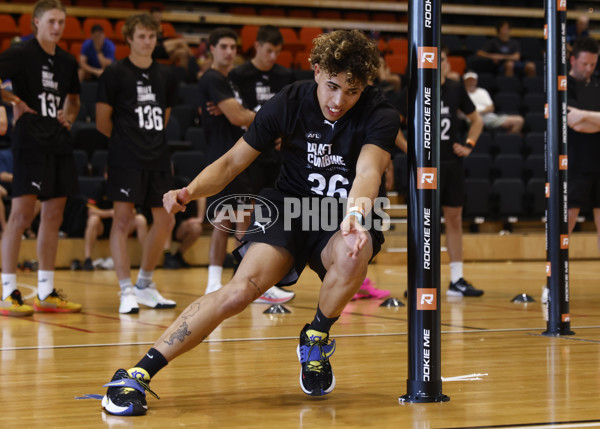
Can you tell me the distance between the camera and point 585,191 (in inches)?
259

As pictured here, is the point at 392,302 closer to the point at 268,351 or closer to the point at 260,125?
the point at 268,351

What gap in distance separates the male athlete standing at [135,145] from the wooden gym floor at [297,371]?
1.44 feet

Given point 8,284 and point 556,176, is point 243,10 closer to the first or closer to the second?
point 8,284

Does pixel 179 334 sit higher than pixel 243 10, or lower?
lower

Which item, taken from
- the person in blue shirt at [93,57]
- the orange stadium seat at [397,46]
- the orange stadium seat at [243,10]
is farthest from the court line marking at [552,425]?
the orange stadium seat at [243,10]

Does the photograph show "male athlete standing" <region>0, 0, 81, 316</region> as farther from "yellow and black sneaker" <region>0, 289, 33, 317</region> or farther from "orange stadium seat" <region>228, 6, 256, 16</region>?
"orange stadium seat" <region>228, 6, 256, 16</region>

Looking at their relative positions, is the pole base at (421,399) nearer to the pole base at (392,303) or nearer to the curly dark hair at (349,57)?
the curly dark hair at (349,57)

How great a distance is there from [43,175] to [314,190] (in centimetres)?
315

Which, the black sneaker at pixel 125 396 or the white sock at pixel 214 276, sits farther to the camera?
the white sock at pixel 214 276

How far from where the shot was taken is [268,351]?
4.29 metres

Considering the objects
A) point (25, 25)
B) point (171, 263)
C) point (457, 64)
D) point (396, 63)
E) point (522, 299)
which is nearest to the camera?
point (522, 299)

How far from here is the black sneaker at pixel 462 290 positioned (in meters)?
7.12

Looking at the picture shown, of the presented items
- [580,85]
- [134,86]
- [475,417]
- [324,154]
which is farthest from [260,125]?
[580,85]

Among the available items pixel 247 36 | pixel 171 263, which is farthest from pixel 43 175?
pixel 247 36
